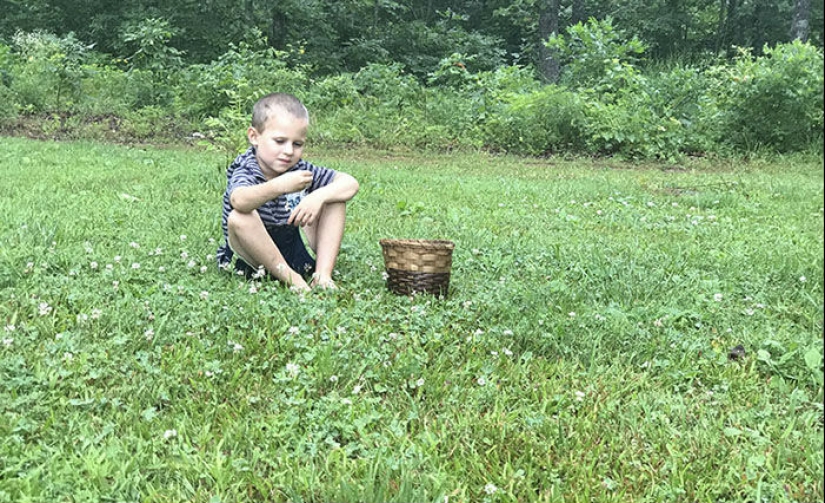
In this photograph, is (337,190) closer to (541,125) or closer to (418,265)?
(418,265)

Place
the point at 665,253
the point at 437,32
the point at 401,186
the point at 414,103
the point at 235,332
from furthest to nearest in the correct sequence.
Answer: the point at 437,32 < the point at 414,103 < the point at 401,186 < the point at 665,253 < the point at 235,332

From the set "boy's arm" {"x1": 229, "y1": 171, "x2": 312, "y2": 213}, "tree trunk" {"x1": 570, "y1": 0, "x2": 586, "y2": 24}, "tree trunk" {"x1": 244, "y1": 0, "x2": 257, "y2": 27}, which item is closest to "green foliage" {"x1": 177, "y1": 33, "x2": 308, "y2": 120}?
"tree trunk" {"x1": 244, "y1": 0, "x2": 257, "y2": 27}

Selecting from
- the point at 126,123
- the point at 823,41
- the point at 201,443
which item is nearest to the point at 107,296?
the point at 201,443

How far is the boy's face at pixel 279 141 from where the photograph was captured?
10.8 feet

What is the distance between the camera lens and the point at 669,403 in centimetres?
227

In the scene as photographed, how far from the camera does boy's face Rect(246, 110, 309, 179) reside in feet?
10.8

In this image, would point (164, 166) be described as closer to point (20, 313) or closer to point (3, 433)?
point (20, 313)

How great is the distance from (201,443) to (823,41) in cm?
178

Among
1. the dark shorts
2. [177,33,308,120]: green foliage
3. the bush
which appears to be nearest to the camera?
the dark shorts

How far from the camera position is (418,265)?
3.11m

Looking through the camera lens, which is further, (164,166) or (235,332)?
(164,166)

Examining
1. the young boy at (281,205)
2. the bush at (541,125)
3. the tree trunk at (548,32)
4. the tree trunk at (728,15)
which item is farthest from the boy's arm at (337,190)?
the tree trunk at (548,32)

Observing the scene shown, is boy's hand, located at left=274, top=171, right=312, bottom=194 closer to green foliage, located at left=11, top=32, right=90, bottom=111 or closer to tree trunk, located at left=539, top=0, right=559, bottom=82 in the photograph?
green foliage, located at left=11, top=32, right=90, bottom=111

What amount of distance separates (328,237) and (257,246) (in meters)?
0.41
